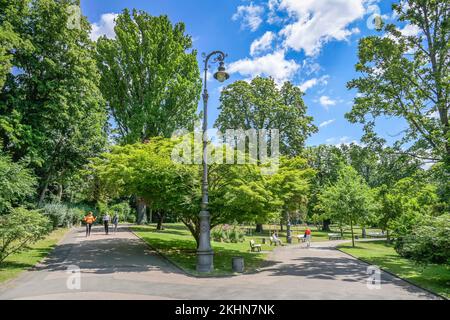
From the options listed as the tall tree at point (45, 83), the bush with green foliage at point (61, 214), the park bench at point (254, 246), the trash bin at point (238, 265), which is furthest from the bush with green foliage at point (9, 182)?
the park bench at point (254, 246)

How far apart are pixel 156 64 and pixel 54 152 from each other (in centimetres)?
1267

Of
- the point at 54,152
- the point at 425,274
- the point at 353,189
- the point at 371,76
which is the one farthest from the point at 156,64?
the point at 425,274

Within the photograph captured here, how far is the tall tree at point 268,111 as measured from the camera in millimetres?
40594

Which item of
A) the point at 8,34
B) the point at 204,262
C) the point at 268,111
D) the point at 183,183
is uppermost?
the point at 268,111

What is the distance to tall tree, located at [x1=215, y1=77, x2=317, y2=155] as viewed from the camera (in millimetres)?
40594

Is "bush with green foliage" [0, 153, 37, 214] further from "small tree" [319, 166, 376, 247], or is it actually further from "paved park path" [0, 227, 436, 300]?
"small tree" [319, 166, 376, 247]

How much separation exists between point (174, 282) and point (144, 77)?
25433 mm

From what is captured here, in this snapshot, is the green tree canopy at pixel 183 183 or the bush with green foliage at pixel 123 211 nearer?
the green tree canopy at pixel 183 183

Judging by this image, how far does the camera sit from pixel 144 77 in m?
32.5

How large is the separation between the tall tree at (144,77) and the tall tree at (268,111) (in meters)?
9.98

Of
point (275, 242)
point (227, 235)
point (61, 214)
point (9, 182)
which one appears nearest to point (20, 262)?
point (9, 182)

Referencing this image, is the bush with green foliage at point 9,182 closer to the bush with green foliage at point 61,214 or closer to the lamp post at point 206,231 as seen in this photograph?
the lamp post at point 206,231

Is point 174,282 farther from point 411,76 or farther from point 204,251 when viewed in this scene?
point 411,76

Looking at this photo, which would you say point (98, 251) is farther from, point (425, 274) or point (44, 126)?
point (425, 274)
